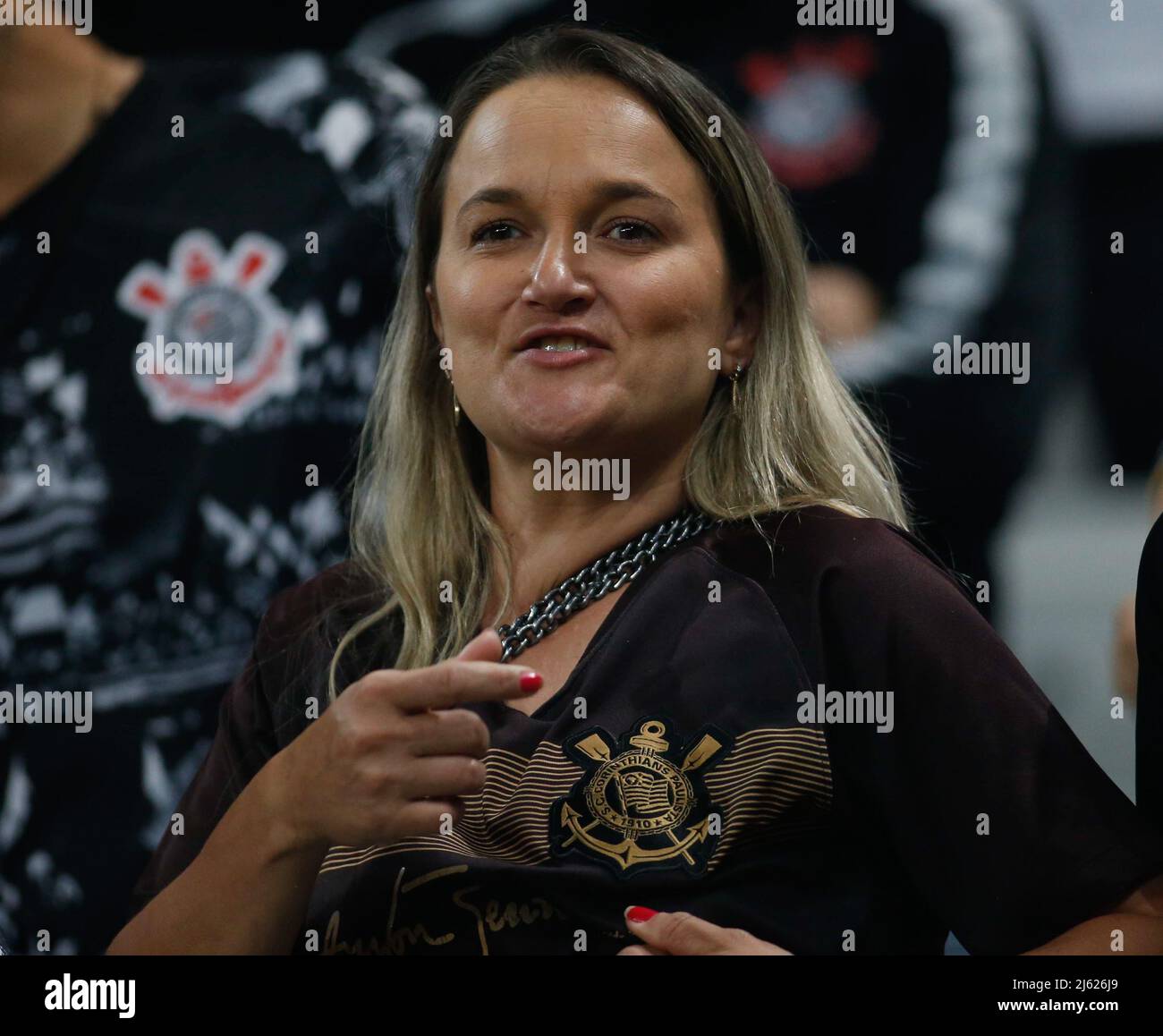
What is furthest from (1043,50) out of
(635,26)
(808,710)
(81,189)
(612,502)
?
(81,189)

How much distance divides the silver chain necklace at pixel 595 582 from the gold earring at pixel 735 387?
124 millimetres

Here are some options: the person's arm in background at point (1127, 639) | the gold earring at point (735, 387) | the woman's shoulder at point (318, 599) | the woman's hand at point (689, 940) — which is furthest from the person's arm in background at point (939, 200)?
the woman's hand at point (689, 940)

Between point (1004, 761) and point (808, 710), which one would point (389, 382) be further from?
point (1004, 761)

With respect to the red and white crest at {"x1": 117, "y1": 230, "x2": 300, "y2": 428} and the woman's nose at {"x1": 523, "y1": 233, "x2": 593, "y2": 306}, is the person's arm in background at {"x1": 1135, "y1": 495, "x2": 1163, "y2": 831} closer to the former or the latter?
the woman's nose at {"x1": 523, "y1": 233, "x2": 593, "y2": 306}

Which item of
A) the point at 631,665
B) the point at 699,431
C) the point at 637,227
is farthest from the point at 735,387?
the point at 631,665

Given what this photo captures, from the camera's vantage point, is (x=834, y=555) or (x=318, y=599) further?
(x=318, y=599)

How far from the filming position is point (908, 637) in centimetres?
132

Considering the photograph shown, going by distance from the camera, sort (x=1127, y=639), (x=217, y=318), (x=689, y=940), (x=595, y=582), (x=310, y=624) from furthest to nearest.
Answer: (x=217, y=318), (x=1127, y=639), (x=310, y=624), (x=595, y=582), (x=689, y=940)

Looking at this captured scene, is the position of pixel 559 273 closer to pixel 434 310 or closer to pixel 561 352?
pixel 561 352

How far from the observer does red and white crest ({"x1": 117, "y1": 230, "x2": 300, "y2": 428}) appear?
2088 millimetres

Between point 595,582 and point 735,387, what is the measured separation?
0.83 ft

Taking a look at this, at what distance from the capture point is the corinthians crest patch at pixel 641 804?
1.29 meters

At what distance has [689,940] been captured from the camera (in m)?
1.22
